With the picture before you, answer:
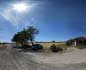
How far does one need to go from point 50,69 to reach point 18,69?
2777 millimetres

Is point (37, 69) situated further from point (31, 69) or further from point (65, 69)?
point (65, 69)

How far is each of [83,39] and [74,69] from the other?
56128mm

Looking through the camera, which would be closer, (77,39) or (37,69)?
(37,69)

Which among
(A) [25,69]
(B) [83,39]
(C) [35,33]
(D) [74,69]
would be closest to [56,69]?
(D) [74,69]

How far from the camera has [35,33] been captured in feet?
259

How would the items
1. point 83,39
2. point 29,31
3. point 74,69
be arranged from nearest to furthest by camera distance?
point 74,69
point 83,39
point 29,31

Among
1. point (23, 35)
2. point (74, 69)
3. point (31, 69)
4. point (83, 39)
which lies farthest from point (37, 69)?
point (23, 35)

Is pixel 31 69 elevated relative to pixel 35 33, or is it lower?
lower

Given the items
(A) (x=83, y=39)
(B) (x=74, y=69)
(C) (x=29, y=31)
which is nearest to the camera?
(B) (x=74, y=69)

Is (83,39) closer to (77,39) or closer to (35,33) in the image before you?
(77,39)

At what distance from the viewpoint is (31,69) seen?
1775cm

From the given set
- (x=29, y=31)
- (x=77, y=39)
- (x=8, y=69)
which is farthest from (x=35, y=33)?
(x=8, y=69)

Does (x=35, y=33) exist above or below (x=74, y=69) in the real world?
above

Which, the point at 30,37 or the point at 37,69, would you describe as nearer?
the point at 37,69
